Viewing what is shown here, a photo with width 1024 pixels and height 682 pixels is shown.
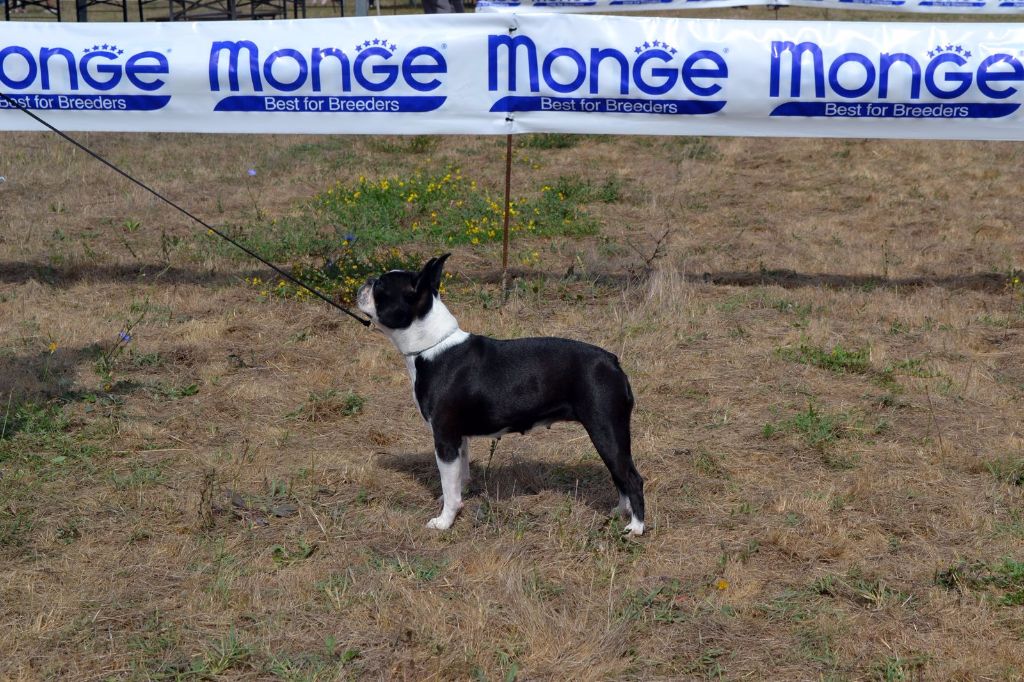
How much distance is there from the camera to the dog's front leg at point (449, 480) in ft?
15.6

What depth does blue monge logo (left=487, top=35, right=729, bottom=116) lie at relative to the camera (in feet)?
25.7

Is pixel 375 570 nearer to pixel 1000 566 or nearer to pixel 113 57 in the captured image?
pixel 1000 566

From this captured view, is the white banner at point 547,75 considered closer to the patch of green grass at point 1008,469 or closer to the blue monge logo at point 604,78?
the blue monge logo at point 604,78

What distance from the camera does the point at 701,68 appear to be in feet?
25.9

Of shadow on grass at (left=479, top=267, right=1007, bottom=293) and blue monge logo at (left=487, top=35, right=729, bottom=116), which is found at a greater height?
blue monge logo at (left=487, top=35, right=729, bottom=116)

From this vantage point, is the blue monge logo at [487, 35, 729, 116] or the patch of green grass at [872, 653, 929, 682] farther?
the blue monge logo at [487, 35, 729, 116]

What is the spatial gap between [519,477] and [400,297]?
129 centimetres

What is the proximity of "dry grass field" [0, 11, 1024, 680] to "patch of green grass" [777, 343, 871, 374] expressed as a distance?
0.02 meters

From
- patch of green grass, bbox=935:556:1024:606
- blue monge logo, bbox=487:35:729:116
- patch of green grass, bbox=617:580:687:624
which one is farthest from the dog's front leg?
blue monge logo, bbox=487:35:729:116

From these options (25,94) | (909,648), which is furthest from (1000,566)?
(25,94)

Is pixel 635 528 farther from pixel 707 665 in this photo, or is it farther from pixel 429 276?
pixel 429 276

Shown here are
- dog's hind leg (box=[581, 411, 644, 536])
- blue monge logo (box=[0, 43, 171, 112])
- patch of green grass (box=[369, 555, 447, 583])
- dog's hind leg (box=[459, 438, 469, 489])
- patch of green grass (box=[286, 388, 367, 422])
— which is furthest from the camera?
blue monge logo (box=[0, 43, 171, 112])

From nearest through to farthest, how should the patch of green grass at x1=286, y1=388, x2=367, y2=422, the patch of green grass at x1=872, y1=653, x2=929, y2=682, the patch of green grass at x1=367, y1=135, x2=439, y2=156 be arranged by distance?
the patch of green grass at x1=872, y1=653, x2=929, y2=682, the patch of green grass at x1=286, y1=388, x2=367, y2=422, the patch of green grass at x1=367, y1=135, x2=439, y2=156

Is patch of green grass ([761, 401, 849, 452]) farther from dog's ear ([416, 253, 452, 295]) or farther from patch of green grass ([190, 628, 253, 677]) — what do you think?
patch of green grass ([190, 628, 253, 677])
